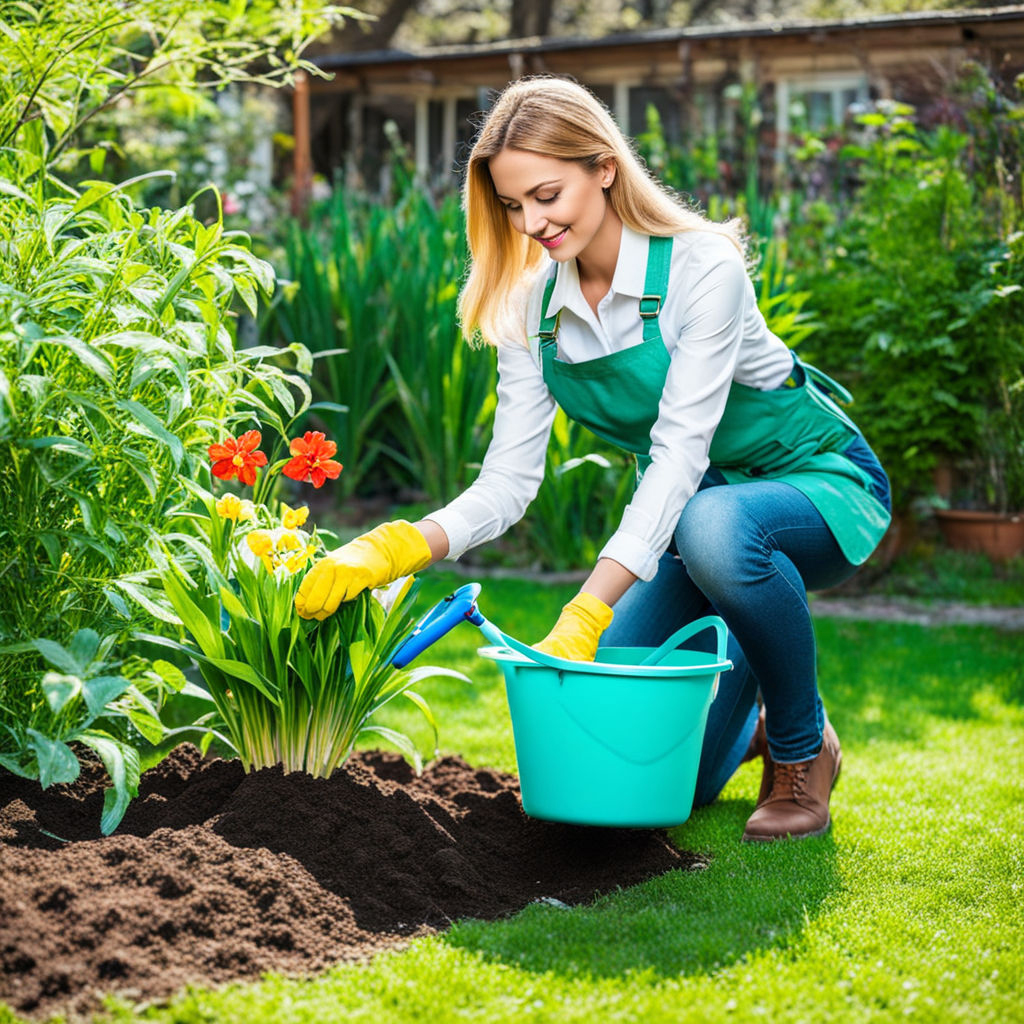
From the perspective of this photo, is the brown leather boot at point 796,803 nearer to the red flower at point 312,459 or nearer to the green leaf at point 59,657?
the red flower at point 312,459

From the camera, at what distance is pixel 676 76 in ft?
34.9

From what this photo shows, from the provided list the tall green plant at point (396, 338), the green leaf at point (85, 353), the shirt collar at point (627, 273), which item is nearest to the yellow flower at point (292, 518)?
the green leaf at point (85, 353)

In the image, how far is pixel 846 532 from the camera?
2.29m

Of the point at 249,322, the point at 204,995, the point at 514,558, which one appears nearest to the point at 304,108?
the point at 249,322

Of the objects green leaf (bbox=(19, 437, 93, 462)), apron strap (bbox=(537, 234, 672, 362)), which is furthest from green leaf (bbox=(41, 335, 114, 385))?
apron strap (bbox=(537, 234, 672, 362))

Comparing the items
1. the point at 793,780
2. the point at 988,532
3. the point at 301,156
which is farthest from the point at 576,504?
the point at 301,156

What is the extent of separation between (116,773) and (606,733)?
74 centimetres

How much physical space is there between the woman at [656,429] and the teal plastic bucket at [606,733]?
8 centimetres

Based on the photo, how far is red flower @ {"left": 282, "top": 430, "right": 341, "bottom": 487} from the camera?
2.06 meters

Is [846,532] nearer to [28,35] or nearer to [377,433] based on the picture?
[28,35]

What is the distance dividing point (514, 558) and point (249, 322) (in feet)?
4.99

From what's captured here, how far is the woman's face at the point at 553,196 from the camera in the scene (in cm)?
205

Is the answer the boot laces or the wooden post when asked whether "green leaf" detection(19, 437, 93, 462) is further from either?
the wooden post

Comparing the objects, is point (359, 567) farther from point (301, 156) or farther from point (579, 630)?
point (301, 156)
